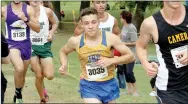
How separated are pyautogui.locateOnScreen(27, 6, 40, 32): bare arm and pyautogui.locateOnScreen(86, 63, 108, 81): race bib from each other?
2.03m

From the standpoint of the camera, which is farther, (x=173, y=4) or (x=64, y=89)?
(x=64, y=89)

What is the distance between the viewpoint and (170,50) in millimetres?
4809

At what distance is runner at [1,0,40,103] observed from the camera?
7.46 m

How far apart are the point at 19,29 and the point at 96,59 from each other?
2.25 metres

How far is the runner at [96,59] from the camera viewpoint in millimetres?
5676

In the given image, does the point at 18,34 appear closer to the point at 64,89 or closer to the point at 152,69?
the point at 64,89

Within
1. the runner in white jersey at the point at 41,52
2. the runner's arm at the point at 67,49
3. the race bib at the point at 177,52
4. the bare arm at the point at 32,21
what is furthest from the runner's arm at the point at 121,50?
→ the runner in white jersey at the point at 41,52

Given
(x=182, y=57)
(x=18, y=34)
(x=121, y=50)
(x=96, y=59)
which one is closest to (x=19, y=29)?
(x=18, y=34)

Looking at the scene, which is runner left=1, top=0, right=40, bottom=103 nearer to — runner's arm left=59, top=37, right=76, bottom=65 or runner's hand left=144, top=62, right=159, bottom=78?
runner's arm left=59, top=37, right=76, bottom=65

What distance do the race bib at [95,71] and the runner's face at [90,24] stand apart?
0.41 meters

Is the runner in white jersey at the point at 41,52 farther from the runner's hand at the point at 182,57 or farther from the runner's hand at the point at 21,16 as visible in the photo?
the runner's hand at the point at 182,57

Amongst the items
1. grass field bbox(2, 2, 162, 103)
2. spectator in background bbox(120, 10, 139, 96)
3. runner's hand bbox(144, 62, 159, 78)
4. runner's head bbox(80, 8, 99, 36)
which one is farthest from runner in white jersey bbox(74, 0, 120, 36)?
runner's hand bbox(144, 62, 159, 78)

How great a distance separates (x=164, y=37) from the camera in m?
4.77

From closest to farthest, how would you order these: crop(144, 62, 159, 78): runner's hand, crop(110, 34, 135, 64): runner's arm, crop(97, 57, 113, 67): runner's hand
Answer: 1. crop(144, 62, 159, 78): runner's hand
2. crop(97, 57, 113, 67): runner's hand
3. crop(110, 34, 135, 64): runner's arm
